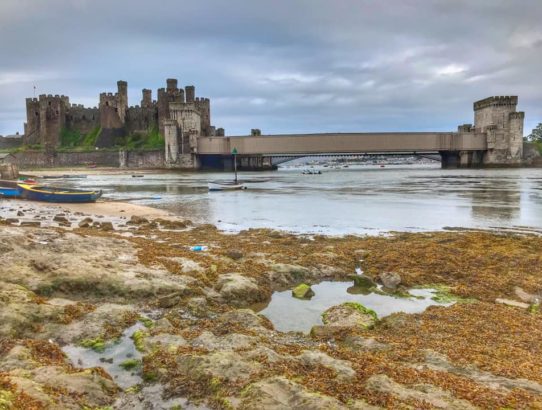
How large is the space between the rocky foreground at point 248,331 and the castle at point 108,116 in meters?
74.7

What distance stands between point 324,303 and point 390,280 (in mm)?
1967

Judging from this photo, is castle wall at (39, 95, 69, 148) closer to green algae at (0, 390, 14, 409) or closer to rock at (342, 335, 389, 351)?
rock at (342, 335, 389, 351)

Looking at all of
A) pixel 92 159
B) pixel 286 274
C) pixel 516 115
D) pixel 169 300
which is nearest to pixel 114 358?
pixel 169 300

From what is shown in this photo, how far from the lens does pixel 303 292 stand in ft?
29.4

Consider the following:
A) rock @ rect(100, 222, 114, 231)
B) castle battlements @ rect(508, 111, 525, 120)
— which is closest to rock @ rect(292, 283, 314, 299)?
rock @ rect(100, 222, 114, 231)

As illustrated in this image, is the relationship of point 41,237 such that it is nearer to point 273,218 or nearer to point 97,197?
point 273,218

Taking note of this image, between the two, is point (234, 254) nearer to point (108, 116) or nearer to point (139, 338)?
point (139, 338)

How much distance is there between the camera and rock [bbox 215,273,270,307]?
27.6 ft

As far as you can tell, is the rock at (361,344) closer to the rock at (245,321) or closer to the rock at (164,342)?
the rock at (245,321)

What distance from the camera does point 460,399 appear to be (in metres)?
4.35

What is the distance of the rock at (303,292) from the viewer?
8.90 meters

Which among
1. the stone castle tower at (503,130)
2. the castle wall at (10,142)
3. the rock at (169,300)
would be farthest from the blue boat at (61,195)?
the castle wall at (10,142)

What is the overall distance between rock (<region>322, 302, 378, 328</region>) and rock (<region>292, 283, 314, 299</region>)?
46.2 inches

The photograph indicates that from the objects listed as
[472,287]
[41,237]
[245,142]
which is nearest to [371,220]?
[472,287]
